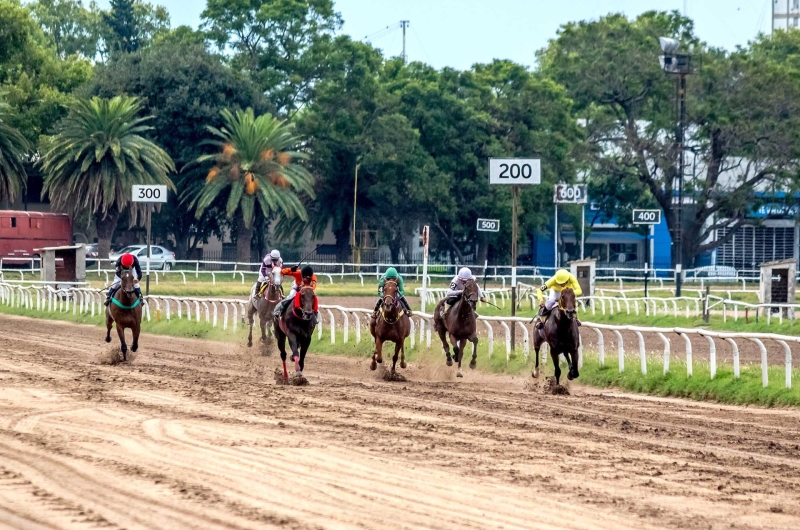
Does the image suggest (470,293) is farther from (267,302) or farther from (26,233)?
(26,233)

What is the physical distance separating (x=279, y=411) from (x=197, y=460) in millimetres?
3652

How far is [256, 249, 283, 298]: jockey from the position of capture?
2259cm

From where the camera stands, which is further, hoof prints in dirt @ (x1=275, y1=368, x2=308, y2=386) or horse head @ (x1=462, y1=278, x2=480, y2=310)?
horse head @ (x1=462, y1=278, x2=480, y2=310)

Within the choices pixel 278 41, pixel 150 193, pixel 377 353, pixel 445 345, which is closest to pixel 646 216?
pixel 150 193

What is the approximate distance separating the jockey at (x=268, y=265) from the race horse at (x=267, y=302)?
0.19m

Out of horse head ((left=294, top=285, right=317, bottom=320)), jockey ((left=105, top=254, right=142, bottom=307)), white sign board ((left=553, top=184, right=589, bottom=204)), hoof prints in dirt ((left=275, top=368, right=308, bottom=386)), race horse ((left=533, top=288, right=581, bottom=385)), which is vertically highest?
white sign board ((left=553, top=184, right=589, bottom=204))

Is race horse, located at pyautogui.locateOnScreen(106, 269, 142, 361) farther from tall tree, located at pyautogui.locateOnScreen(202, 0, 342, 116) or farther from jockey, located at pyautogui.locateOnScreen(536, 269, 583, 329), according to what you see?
tall tree, located at pyautogui.locateOnScreen(202, 0, 342, 116)

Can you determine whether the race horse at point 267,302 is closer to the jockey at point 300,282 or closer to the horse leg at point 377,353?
the horse leg at point 377,353

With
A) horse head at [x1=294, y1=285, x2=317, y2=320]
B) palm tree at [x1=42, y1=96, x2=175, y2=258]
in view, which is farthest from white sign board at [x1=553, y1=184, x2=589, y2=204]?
palm tree at [x1=42, y1=96, x2=175, y2=258]

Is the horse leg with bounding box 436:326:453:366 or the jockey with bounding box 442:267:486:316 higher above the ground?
the jockey with bounding box 442:267:486:316

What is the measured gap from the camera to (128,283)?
20547 mm

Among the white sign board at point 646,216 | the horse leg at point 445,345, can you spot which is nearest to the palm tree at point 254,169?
the white sign board at point 646,216

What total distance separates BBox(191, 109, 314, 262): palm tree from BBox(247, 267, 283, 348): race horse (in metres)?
32.8

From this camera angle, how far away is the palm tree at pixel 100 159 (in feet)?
181
